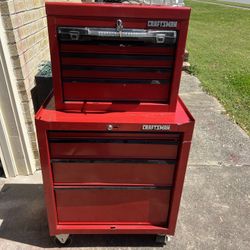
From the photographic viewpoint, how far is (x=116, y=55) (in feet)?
6.25

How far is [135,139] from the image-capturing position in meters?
2.02

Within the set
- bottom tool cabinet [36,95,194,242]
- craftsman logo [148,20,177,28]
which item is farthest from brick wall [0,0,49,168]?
craftsman logo [148,20,177,28]

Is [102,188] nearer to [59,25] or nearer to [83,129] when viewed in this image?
[83,129]

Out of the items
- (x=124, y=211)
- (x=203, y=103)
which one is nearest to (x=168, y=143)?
(x=124, y=211)

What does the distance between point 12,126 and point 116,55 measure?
160 cm

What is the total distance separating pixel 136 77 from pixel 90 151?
597 millimetres

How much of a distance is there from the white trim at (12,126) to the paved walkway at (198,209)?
0.52ft

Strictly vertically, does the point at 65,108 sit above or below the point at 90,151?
above

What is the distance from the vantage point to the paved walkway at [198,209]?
254 cm

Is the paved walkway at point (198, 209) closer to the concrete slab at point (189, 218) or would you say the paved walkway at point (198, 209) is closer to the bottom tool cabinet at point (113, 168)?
the concrete slab at point (189, 218)

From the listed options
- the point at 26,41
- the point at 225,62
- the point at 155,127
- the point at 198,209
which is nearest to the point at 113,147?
the point at 155,127

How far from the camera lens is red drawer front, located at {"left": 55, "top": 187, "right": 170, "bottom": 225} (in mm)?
2244

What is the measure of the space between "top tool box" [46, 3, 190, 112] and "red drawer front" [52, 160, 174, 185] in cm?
40

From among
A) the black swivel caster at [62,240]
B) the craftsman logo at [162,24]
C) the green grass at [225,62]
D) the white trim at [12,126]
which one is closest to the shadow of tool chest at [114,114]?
the craftsman logo at [162,24]
